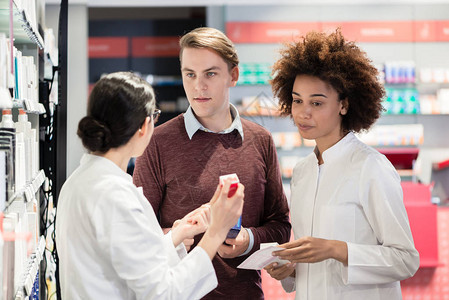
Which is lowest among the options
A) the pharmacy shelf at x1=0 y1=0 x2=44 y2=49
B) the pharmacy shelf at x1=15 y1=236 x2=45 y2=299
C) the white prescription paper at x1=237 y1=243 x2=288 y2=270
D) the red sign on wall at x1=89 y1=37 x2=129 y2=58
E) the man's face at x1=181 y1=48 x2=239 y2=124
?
the pharmacy shelf at x1=15 y1=236 x2=45 y2=299

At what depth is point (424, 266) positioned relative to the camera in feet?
16.6

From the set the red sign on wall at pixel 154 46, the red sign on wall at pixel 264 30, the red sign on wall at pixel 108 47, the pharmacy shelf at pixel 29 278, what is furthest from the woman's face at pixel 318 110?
the red sign on wall at pixel 108 47

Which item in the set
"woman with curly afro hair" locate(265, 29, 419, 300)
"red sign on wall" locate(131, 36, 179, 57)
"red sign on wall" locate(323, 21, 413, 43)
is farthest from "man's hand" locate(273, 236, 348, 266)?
"red sign on wall" locate(131, 36, 179, 57)

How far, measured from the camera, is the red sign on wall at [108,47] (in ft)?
29.1

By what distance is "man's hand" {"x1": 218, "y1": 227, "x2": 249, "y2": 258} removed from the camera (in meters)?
2.23

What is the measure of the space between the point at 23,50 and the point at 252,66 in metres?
3.64

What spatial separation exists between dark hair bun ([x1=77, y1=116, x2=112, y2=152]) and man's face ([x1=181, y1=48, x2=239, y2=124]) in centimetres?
84

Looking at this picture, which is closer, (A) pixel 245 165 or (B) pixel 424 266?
(A) pixel 245 165

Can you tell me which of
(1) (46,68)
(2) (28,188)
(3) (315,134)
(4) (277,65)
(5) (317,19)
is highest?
(5) (317,19)

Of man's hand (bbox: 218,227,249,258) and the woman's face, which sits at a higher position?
the woman's face

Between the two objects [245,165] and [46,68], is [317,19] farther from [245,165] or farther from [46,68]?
[245,165]

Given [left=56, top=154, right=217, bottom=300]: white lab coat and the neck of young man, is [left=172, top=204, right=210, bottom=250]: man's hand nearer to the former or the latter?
[left=56, top=154, right=217, bottom=300]: white lab coat

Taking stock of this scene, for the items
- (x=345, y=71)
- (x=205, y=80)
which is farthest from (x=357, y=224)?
(x=205, y=80)

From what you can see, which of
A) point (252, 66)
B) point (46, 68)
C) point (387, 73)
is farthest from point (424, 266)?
point (46, 68)
